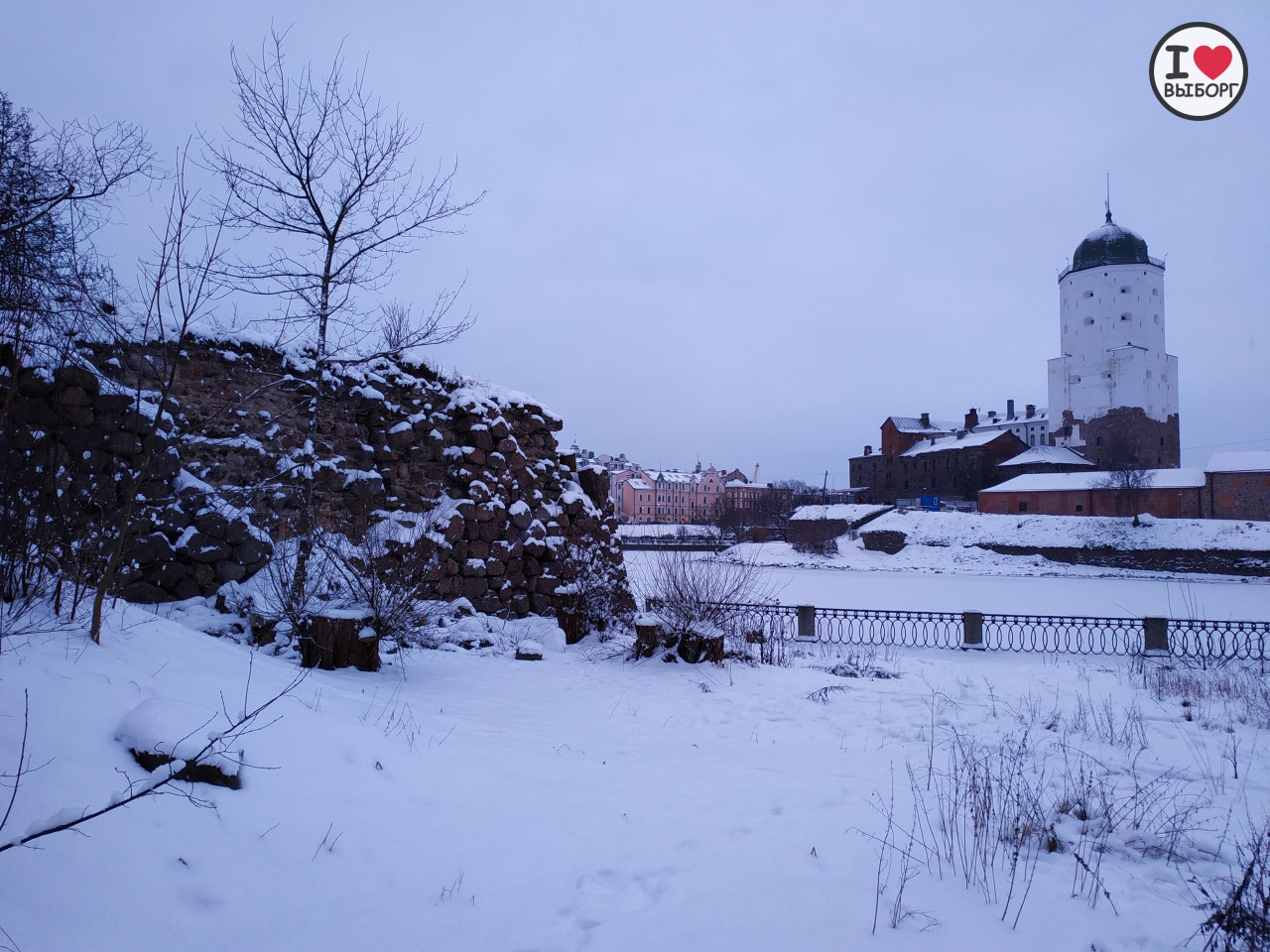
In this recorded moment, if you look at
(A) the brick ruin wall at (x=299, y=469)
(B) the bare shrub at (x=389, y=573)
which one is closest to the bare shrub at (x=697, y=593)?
(A) the brick ruin wall at (x=299, y=469)

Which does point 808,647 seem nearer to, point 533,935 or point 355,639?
point 355,639

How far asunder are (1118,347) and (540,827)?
7020 cm

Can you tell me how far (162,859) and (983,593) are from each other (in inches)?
1005

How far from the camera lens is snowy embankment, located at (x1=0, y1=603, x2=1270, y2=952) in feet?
8.56

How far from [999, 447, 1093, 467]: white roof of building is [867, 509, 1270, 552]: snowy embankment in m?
17.7

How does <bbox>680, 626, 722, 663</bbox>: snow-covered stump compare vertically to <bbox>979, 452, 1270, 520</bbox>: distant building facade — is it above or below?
below

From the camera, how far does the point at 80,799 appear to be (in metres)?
2.66

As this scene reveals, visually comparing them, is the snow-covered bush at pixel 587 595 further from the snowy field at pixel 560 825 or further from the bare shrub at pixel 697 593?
the snowy field at pixel 560 825

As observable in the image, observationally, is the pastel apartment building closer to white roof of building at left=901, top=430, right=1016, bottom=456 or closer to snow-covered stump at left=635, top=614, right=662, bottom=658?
white roof of building at left=901, top=430, right=1016, bottom=456

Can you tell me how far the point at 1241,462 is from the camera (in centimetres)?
4016

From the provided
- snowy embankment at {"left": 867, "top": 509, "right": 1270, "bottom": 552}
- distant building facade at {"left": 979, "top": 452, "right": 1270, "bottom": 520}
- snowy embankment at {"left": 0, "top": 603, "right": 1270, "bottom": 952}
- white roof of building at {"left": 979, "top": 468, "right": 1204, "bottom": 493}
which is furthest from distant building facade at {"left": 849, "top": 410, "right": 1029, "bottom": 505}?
snowy embankment at {"left": 0, "top": 603, "right": 1270, "bottom": 952}

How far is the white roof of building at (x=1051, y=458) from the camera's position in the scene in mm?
55250

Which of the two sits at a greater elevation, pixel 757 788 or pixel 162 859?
pixel 162 859

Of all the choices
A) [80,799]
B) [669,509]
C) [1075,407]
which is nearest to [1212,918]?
[80,799]
